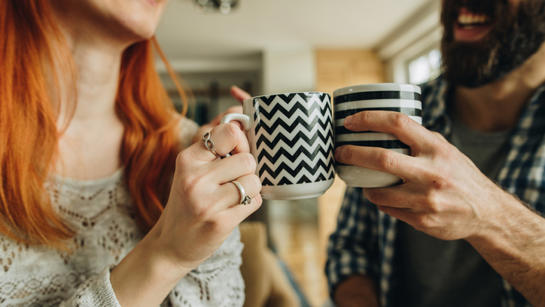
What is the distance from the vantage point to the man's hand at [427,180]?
1.35ft

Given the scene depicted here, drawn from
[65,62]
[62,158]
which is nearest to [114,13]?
[65,62]

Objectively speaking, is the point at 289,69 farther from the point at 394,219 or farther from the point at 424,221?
the point at 424,221

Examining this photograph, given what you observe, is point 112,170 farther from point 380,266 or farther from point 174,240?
point 380,266

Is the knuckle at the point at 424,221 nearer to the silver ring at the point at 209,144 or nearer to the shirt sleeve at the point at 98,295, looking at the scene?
the silver ring at the point at 209,144

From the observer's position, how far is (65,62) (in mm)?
625

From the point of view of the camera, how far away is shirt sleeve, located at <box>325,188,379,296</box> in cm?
92

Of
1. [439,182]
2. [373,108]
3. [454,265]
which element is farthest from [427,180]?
[454,265]

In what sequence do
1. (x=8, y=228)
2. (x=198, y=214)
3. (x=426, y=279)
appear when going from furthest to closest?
(x=426, y=279)
(x=8, y=228)
(x=198, y=214)

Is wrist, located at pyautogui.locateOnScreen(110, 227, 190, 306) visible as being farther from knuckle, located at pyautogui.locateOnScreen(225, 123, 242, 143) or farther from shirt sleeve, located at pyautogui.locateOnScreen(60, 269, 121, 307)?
knuckle, located at pyautogui.locateOnScreen(225, 123, 242, 143)

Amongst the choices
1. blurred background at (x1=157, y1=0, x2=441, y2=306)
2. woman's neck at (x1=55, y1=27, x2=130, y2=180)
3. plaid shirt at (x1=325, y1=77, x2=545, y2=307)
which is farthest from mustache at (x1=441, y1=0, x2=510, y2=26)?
blurred background at (x1=157, y1=0, x2=441, y2=306)

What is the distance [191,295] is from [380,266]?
2.08ft

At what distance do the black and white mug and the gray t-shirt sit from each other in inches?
20.3

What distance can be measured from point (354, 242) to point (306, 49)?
3.76m

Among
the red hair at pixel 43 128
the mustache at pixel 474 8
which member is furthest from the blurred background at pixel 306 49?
the red hair at pixel 43 128
